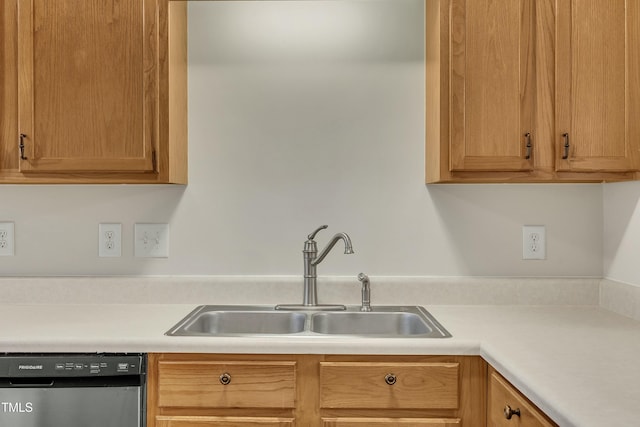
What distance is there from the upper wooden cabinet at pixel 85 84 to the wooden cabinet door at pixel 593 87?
4.29 ft

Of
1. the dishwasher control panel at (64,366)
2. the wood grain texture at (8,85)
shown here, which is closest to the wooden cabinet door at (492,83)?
the dishwasher control panel at (64,366)

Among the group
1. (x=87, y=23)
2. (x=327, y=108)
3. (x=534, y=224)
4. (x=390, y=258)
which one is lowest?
(x=390, y=258)

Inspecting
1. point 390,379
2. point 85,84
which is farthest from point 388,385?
point 85,84

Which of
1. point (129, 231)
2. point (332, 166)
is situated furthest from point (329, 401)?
point (129, 231)

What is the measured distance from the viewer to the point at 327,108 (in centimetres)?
209

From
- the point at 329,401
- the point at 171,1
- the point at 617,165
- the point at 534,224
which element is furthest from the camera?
the point at 534,224

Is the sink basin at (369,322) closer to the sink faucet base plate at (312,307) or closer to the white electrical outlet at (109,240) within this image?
the sink faucet base plate at (312,307)

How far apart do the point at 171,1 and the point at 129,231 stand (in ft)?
2.82

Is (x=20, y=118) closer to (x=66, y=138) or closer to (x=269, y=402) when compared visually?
(x=66, y=138)

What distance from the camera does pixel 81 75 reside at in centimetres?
177

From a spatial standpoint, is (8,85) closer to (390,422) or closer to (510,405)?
(390,422)

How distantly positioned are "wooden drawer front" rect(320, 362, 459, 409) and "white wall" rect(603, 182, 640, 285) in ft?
2.75

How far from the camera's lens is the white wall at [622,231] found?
185 cm

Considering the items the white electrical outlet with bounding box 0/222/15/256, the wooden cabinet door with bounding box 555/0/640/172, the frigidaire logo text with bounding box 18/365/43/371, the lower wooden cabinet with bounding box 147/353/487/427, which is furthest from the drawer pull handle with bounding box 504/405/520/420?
the white electrical outlet with bounding box 0/222/15/256
